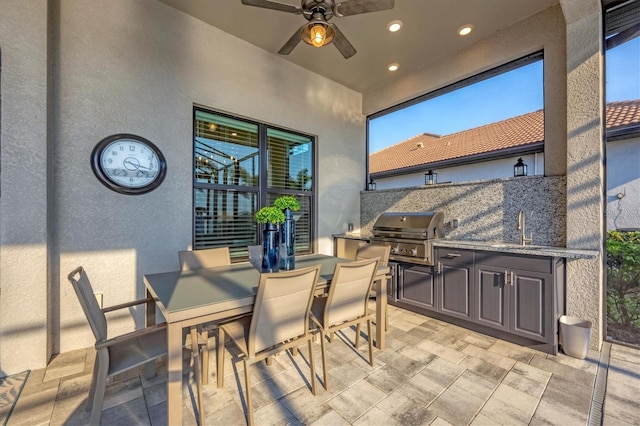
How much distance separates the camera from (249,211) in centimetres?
335

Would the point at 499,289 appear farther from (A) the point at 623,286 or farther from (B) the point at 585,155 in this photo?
(B) the point at 585,155

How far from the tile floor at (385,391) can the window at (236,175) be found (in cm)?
139

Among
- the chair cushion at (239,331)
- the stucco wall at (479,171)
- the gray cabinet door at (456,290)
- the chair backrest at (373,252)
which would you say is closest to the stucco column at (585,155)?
→ the stucco wall at (479,171)

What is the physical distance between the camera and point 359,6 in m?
1.96

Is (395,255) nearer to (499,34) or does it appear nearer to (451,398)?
(451,398)

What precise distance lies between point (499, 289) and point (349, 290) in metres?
1.59

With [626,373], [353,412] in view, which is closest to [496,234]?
[626,373]

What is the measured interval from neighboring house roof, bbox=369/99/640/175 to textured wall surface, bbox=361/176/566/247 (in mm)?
521

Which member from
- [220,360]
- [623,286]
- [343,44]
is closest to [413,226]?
[623,286]

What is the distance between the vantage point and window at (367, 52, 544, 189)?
2996 mm

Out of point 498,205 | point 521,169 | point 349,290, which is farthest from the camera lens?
point 498,205

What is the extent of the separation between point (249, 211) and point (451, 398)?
2677mm

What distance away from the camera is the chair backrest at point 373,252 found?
8.72ft

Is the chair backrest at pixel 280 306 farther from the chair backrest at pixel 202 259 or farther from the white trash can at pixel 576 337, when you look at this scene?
the white trash can at pixel 576 337
